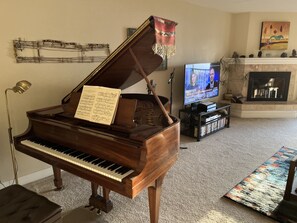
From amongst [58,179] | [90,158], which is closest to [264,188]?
[90,158]

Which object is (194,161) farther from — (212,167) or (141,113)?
(141,113)

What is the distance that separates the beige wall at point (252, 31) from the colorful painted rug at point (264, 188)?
10.5ft

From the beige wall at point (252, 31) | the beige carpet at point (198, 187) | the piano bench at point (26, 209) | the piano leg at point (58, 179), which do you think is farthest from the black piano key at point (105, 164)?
the beige wall at point (252, 31)

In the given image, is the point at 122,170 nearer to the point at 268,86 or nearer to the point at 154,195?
the point at 154,195

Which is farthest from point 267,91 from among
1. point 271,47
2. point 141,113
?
point 141,113

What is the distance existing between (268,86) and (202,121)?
8.76 ft

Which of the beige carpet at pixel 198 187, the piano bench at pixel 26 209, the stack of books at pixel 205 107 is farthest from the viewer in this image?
the stack of books at pixel 205 107

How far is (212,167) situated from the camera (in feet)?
10.1

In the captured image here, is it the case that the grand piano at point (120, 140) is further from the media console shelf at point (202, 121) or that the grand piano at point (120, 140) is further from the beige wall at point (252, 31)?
the beige wall at point (252, 31)

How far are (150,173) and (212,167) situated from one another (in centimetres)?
179

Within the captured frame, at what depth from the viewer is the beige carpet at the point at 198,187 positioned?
2.13 meters

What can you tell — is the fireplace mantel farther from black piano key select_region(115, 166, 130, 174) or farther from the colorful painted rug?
black piano key select_region(115, 166, 130, 174)

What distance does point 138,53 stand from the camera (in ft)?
5.93

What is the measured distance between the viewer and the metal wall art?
239cm
